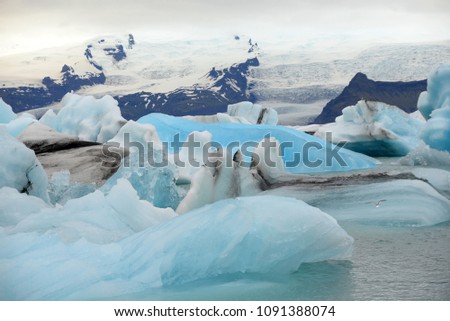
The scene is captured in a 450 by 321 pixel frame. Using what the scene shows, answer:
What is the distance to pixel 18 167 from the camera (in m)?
5.06

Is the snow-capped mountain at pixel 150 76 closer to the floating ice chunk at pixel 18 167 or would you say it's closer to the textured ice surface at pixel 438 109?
the textured ice surface at pixel 438 109

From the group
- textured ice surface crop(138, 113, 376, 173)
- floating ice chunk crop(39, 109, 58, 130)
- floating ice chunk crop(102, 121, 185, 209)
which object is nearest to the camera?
floating ice chunk crop(102, 121, 185, 209)

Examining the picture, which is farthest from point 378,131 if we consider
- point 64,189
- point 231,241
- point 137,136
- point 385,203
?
point 231,241

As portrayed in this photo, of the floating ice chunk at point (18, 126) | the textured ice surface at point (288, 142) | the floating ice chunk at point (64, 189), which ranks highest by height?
the floating ice chunk at point (64, 189)

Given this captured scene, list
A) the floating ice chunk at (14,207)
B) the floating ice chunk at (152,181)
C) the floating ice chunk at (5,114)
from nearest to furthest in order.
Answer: the floating ice chunk at (14,207) → the floating ice chunk at (152,181) → the floating ice chunk at (5,114)

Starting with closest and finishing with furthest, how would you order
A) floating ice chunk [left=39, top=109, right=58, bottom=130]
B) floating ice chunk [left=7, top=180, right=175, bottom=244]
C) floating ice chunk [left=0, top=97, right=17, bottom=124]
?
1. floating ice chunk [left=7, top=180, right=175, bottom=244]
2. floating ice chunk [left=0, top=97, right=17, bottom=124]
3. floating ice chunk [left=39, top=109, right=58, bottom=130]

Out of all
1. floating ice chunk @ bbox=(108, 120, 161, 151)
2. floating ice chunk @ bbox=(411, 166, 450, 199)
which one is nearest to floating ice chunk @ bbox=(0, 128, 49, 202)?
floating ice chunk @ bbox=(411, 166, 450, 199)

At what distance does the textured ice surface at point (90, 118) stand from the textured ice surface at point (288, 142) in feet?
3.61

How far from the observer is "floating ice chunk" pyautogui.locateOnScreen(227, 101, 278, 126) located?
52.9 ft

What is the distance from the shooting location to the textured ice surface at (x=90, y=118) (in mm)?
11727

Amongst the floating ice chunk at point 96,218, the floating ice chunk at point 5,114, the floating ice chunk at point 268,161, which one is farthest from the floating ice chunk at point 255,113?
the floating ice chunk at point 96,218

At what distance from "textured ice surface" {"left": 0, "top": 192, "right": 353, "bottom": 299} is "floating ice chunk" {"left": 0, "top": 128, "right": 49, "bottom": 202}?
1125mm

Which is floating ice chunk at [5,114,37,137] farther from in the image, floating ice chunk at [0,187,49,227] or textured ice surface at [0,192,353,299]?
textured ice surface at [0,192,353,299]

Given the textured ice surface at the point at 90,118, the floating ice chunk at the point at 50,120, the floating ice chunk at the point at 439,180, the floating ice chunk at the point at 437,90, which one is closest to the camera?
the floating ice chunk at the point at 439,180
